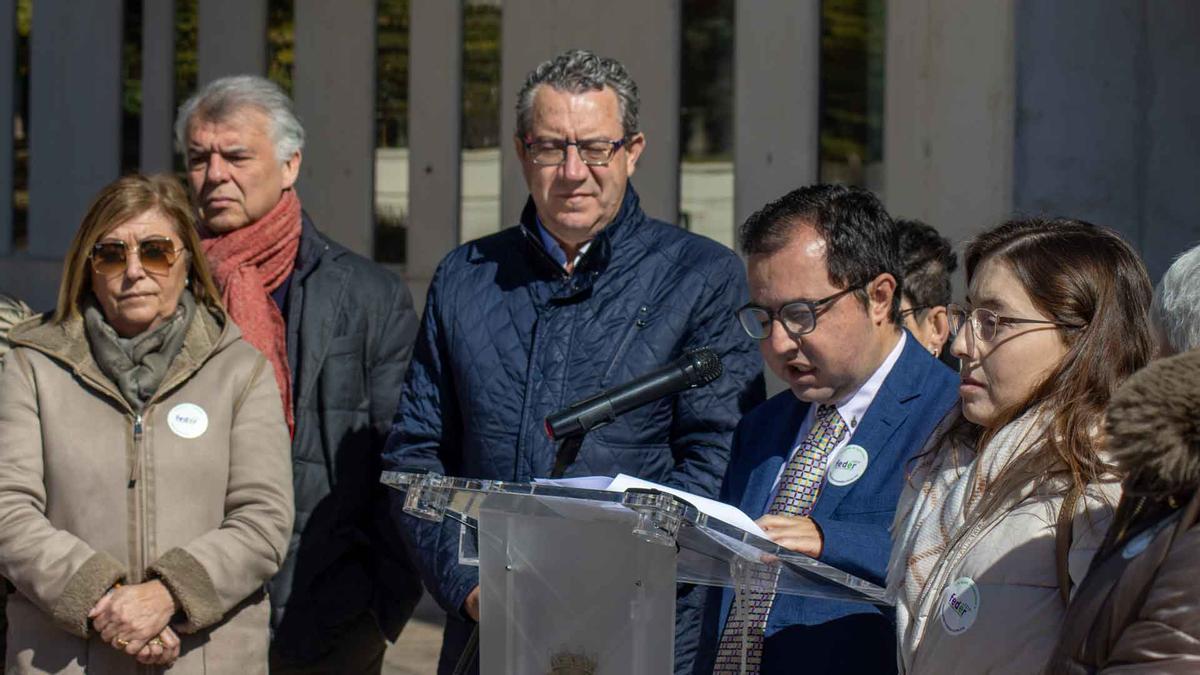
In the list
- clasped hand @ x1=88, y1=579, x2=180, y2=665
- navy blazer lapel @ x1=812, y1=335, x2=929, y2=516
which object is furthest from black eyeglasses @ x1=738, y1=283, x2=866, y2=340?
clasped hand @ x1=88, y1=579, x2=180, y2=665

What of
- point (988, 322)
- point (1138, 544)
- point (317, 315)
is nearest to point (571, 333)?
point (317, 315)

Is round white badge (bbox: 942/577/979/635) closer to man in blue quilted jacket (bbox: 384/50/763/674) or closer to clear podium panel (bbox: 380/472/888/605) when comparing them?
clear podium panel (bbox: 380/472/888/605)

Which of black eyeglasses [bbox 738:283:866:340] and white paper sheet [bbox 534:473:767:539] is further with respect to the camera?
black eyeglasses [bbox 738:283:866:340]

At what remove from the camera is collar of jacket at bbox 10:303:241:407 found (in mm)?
3904

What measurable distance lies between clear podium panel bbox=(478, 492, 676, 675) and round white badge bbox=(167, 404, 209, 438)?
1.50 m

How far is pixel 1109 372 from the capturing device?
255 centimetres

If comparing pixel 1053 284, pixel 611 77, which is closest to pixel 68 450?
pixel 611 77

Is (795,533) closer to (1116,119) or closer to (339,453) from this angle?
(339,453)

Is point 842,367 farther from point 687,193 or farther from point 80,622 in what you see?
point 687,193

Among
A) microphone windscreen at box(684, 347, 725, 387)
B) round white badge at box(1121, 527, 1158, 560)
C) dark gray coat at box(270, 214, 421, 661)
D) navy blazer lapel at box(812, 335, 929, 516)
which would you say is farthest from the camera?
dark gray coat at box(270, 214, 421, 661)

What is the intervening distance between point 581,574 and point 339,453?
1996 mm

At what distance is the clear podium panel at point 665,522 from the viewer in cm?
236

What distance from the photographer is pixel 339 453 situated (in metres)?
4.42

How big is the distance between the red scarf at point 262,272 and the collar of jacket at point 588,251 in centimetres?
90
